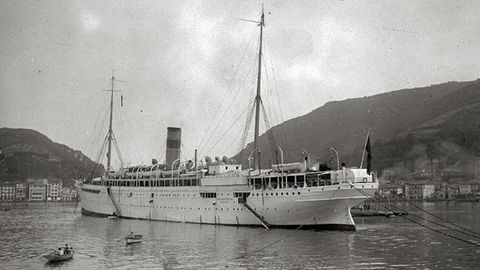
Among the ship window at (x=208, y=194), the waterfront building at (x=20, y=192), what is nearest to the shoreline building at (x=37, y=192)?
the waterfront building at (x=20, y=192)

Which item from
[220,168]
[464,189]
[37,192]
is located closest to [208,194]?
[220,168]

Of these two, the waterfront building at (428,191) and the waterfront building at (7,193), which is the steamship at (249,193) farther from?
→ the waterfront building at (428,191)

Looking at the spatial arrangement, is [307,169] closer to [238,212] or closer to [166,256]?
[238,212]

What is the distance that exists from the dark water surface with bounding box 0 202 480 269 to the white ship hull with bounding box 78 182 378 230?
4.68ft

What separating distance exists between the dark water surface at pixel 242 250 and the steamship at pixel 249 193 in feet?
5.48

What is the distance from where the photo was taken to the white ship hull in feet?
128

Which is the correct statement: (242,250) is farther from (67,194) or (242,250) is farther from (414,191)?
(67,194)

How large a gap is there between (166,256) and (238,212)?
16.1 metres

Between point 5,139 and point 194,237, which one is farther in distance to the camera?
point 5,139

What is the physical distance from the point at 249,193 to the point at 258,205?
4.52 feet

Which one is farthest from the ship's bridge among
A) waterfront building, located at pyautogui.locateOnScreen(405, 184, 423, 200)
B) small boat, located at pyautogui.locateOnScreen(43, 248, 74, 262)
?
waterfront building, located at pyautogui.locateOnScreen(405, 184, 423, 200)

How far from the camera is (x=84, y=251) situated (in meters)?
31.9

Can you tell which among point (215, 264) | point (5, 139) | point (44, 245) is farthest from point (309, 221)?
point (5, 139)

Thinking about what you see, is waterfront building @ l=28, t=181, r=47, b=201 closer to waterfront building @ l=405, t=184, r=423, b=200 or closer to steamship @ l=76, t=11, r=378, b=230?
steamship @ l=76, t=11, r=378, b=230
